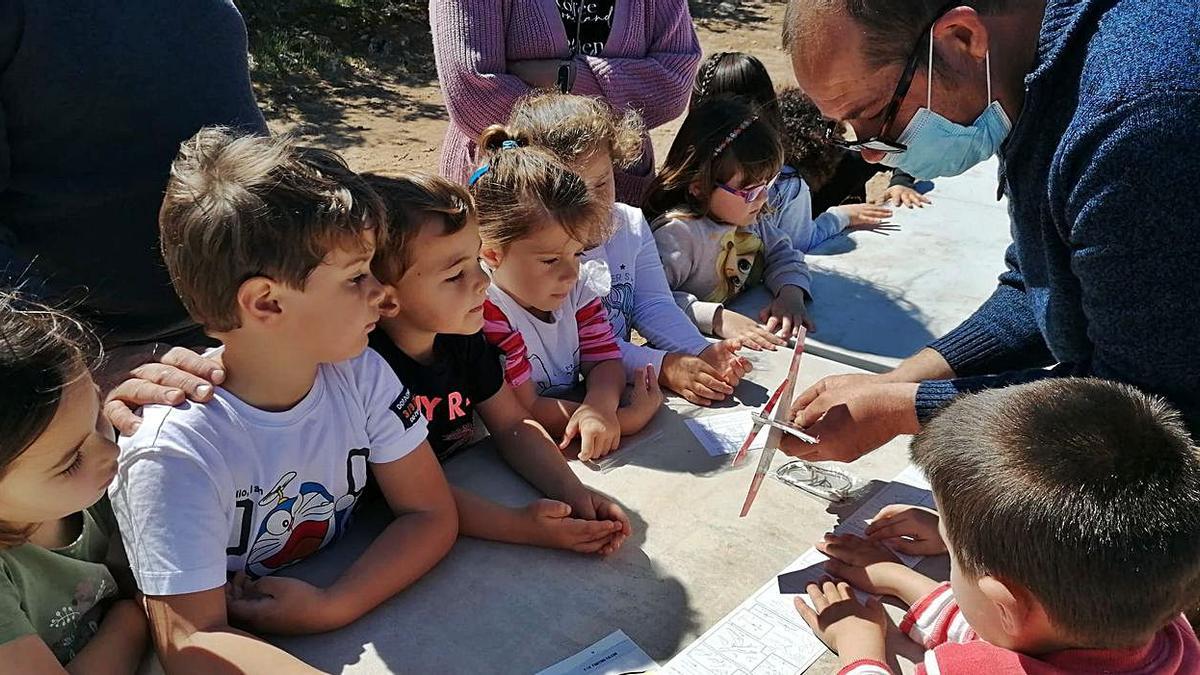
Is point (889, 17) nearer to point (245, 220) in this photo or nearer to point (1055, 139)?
point (1055, 139)

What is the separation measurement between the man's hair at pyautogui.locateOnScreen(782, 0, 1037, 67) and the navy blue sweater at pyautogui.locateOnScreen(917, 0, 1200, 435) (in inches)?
4.6

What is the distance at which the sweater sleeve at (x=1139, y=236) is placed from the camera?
1543 mm

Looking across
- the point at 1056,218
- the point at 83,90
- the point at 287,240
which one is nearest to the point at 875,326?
the point at 1056,218

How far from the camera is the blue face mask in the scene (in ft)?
6.01

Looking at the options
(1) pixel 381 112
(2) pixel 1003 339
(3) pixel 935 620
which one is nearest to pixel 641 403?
(2) pixel 1003 339

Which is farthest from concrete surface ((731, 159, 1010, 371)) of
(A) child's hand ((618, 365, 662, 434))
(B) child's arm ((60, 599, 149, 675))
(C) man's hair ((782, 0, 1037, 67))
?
(B) child's arm ((60, 599, 149, 675))

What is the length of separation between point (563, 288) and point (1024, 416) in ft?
3.98

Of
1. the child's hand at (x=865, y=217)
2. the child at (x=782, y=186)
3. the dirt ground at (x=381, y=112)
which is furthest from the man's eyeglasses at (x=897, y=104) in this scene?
the dirt ground at (x=381, y=112)

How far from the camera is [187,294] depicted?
5.82ft

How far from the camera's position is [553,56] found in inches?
121

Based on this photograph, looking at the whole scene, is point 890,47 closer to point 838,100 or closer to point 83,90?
point 838,100

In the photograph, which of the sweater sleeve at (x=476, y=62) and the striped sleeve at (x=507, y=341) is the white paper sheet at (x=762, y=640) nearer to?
the striped sleeve at (x=507, y=341)

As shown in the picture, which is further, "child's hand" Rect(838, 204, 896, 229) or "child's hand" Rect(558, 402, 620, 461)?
"child's hand" Rect(838, 204, 896, 229)

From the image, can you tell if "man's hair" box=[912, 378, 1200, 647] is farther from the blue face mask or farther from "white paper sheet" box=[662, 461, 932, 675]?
the blue face mask
